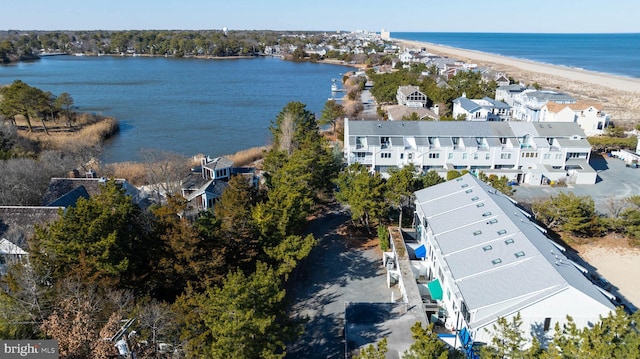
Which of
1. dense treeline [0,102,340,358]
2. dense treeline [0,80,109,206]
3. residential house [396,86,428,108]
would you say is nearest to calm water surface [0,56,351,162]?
dense treeline [0,80,109,206]

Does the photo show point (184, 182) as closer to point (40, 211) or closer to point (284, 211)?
point (40, 211)

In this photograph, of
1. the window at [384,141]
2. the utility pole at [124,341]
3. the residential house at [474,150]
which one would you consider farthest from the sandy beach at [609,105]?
the utility pole at [124,341]

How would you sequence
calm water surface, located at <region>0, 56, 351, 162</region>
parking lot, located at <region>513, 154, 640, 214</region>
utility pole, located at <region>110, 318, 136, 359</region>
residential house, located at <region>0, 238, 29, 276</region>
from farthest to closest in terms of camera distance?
calm water surface, located at <region>0, 56, 351, 162</region>
parking lot, located at <region>513, 154, 640, 214</region>
residential house, located at <region>0, 238, 29, 276</region>
utility pole, located at <region>110, 318, 136, 359</region>

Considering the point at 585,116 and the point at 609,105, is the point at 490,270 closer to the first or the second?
the point at 585,116

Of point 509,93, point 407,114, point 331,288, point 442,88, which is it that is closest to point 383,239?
point 331,288

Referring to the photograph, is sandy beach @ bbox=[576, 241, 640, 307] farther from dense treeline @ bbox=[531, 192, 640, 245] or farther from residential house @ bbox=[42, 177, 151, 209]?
residential house @ bbox=[42, 177, 151, 209]

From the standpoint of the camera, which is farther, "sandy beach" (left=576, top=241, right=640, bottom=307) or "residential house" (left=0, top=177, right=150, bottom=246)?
"sandy beach" (left=576, top=241, right=640, bottom=307)

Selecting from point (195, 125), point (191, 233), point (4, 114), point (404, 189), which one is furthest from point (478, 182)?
point (4, 114)
